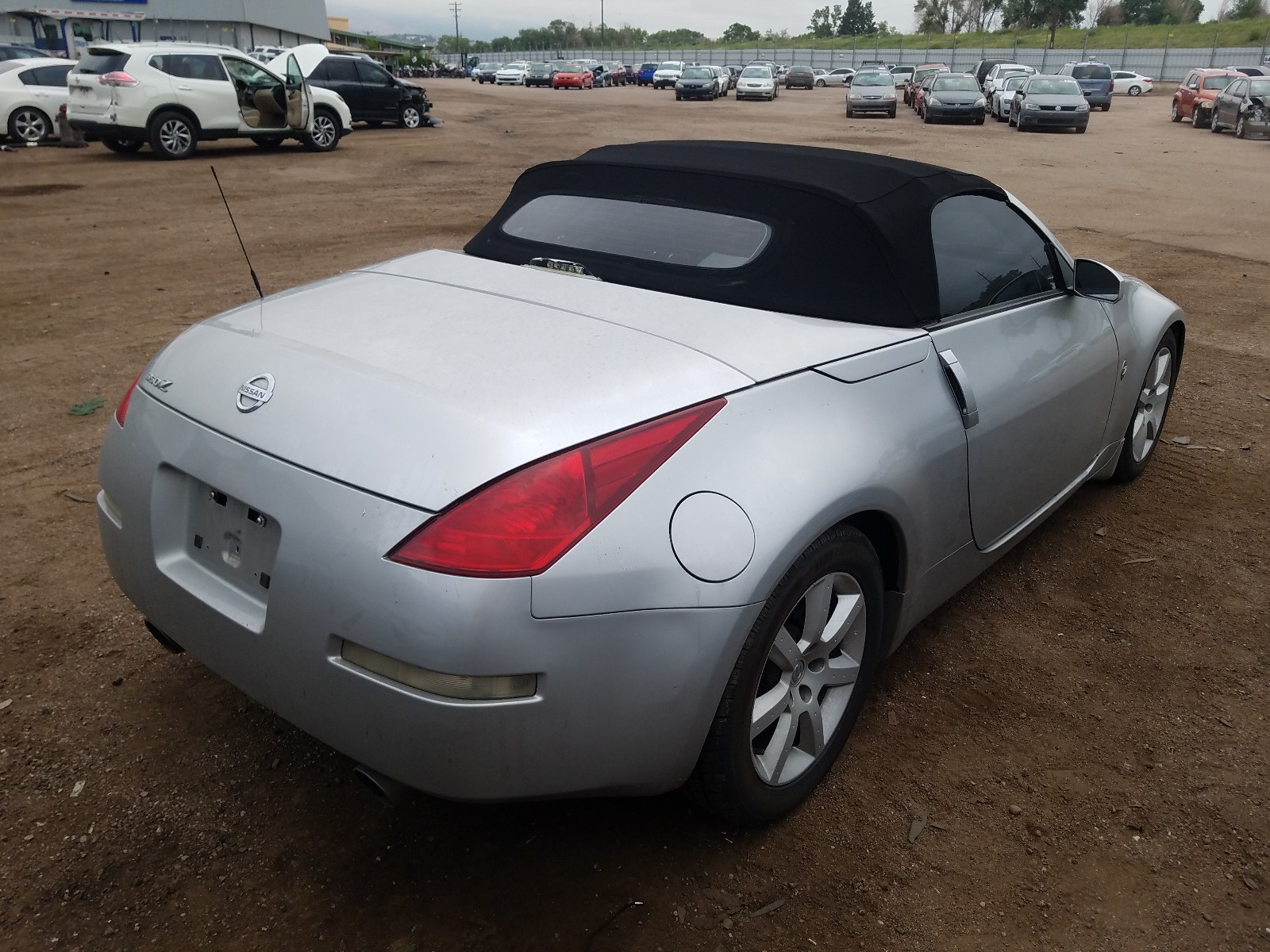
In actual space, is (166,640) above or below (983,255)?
below

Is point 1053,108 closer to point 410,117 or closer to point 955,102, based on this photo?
point 955,102

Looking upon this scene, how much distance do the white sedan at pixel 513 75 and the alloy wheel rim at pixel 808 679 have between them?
5854 cm

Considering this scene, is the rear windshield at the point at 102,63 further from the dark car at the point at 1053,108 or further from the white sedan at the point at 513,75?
the white sedan at the point at 513,75

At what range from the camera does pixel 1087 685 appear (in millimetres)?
3119

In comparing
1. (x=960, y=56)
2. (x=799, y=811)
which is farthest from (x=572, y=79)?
(x=799, y=811)

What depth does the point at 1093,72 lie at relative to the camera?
3719 centimetres

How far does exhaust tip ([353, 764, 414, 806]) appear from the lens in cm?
202

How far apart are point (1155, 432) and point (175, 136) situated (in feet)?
53.3

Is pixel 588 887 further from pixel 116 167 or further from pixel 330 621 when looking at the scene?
pixel 116 167

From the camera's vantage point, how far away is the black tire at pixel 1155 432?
4328 mm

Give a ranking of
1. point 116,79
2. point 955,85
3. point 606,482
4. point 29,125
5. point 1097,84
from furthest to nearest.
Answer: point 1097,84 < point 955,85 < point 29,125 < point 116,79 < point 606,482

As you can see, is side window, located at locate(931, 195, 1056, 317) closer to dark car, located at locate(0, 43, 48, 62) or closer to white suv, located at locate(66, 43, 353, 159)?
white suv, located at locate(66, 43, 353, 159)

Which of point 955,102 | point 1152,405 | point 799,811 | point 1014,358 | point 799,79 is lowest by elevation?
point 799,79

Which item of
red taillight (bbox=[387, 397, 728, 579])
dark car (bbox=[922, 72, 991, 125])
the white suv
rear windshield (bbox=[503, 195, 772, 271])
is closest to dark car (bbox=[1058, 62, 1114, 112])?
dark car (bbox=[922, 72, 991, 125])
